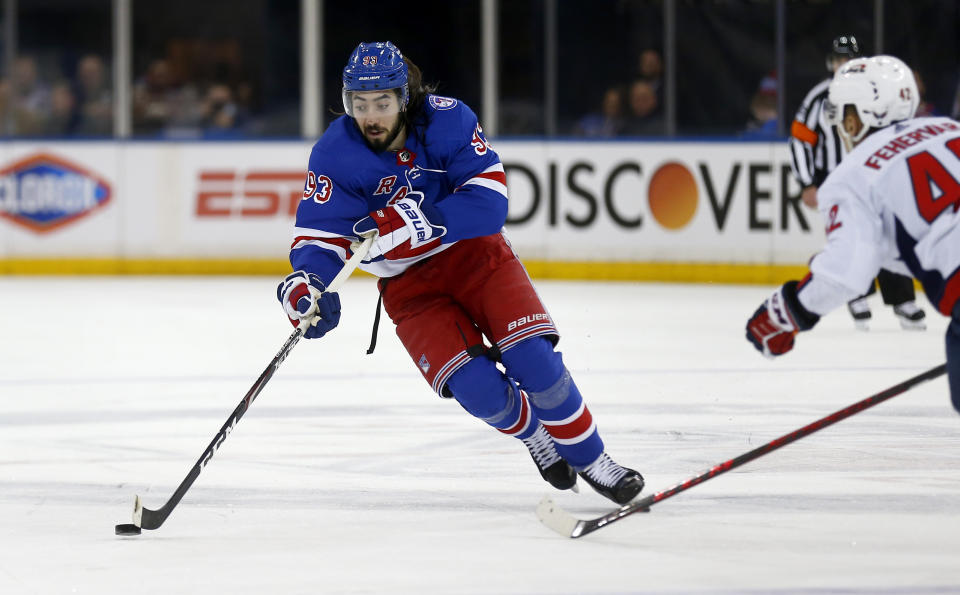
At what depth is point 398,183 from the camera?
3635 mm

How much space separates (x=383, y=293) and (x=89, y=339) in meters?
3.56

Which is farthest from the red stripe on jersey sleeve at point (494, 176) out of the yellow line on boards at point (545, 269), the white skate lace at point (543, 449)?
the yellow line on boards at point (545, 269)

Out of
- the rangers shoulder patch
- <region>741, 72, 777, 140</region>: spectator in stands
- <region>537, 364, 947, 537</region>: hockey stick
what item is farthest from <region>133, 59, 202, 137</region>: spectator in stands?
<region>537, 364, 947, 537</region>: hockey stick

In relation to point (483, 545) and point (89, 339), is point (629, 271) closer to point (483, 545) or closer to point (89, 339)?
point (89, 339)

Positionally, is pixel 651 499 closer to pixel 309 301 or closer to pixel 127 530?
pixel 309 301

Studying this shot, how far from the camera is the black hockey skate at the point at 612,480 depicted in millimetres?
3525

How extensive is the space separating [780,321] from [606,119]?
683cm

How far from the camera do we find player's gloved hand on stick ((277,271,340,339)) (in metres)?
3.51

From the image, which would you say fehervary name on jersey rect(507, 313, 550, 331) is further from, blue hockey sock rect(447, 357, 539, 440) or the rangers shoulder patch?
the rangers shoulder patch

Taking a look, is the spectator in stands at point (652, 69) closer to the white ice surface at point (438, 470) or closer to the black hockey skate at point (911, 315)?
the white ice surface at point (438, 470)

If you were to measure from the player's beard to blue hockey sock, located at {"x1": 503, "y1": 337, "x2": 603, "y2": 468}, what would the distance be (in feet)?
1.73

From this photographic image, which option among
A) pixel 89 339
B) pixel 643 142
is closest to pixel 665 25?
pixel 643 142

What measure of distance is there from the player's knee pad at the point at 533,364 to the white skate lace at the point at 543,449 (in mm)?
237

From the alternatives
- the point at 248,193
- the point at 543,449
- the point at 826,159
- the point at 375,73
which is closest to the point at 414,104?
the point at 375,73
